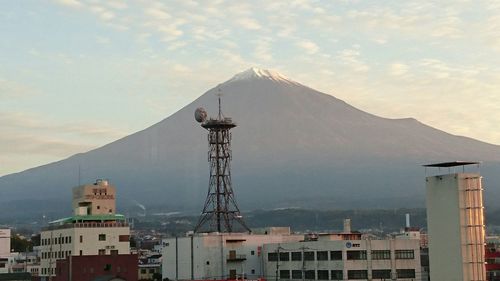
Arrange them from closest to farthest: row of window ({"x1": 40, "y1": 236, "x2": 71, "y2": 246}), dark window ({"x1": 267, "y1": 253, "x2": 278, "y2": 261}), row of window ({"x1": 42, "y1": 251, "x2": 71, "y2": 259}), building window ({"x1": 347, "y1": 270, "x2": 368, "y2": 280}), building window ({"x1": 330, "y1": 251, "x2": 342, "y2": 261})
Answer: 1. building window ({"x1": 347, "y1": 270, "x2": 368, "y2": 280})
2. building window ({"x1": 330, "y1": 251, "x2": 342, "y2": 261})
3. dark window ({"x1": 267, "y1": 253, "x2": 278, "y2": 261})
4. row of window ({"x1": 42, "y1": 251, "x2": 71, "y2": 259})
5. row of window ({"x1": 40, "y1": 236, "x2": 71, "y2": 246})

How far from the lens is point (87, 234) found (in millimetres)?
104375

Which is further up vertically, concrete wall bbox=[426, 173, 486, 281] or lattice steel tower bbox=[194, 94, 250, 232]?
lattice steel tower bbox=[194, 94, 250, 232]

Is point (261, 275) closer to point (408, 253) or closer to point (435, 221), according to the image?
point (408, 253)

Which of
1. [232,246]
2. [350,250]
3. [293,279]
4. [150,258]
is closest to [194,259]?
[232,246]

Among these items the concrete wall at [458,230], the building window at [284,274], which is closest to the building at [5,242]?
the building window at [284,274]

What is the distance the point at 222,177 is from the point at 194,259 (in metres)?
26.1

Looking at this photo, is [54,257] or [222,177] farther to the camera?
[222,177]

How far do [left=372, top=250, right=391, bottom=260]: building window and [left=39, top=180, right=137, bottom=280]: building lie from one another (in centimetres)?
2685

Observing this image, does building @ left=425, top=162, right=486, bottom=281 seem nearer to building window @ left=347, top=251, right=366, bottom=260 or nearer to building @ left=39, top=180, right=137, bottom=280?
building window @ left=347, top=251, right=366, bottom=260

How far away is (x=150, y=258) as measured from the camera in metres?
139

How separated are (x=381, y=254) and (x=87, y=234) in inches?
1333

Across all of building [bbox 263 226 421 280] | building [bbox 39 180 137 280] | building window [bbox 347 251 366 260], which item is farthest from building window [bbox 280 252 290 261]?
building [bbox 39 180 137 280]

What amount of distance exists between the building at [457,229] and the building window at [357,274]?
763 inches

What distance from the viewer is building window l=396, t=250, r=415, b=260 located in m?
91.9
